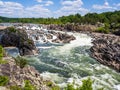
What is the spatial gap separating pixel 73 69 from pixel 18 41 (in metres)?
20.9

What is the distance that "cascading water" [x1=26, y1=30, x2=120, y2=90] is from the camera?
146ft

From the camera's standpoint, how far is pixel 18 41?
6644 cm

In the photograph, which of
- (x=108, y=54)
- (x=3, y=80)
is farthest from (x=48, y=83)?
(x=108, y=54)

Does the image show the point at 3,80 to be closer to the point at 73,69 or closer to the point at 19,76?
the point at 19,76

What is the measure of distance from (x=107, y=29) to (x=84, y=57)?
199ft

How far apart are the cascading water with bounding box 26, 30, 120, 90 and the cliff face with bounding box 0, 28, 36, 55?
3.44m

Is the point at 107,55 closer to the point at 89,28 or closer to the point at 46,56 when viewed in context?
the point at 46,56

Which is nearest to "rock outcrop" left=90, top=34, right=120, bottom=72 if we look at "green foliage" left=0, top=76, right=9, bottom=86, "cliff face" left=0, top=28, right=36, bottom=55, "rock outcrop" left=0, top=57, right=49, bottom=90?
"cliff face" left=0, top=28, right=36, bottom=55

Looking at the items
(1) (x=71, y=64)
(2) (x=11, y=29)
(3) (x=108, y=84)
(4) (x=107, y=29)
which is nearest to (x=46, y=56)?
(1) (x=71, y=64)

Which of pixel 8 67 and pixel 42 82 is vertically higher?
pixel 8 67

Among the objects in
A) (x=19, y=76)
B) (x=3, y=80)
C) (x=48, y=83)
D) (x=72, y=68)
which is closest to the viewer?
(x=3, y=80)

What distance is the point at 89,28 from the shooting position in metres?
130

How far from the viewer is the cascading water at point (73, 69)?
44.4 metres

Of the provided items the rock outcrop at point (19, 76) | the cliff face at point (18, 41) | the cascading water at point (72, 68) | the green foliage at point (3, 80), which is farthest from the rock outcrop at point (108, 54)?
the green foliage at point (3, 80)
